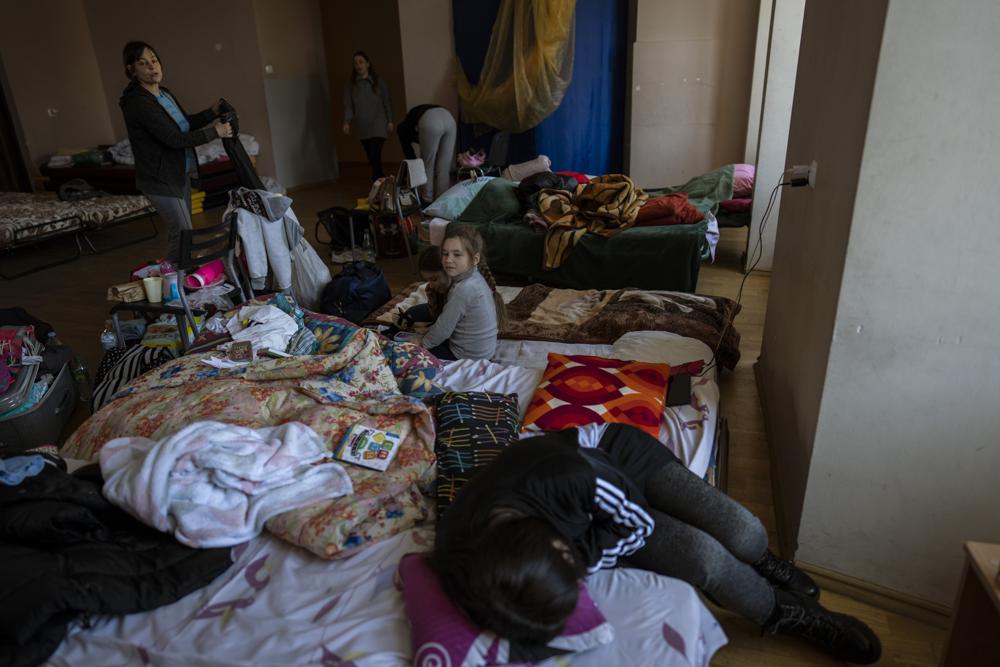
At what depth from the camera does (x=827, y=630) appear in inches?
63.7

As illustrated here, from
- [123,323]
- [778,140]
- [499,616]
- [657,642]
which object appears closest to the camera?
[499,616]

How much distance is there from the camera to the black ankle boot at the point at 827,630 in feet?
5.26

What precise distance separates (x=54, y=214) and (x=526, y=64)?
160 inches

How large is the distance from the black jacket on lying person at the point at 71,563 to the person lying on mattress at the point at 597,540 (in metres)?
0.63

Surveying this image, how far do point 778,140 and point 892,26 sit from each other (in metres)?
2.91

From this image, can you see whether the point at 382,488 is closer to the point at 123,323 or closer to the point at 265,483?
the point at 265,483

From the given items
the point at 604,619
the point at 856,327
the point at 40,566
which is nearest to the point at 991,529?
Answer: the point at 856,327

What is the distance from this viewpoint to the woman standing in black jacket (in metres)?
3.28

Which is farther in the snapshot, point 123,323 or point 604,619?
point 123,323

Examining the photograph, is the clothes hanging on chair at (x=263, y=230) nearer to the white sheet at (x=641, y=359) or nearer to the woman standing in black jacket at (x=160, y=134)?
the woman standing in black jacket at (x=160, y=134)

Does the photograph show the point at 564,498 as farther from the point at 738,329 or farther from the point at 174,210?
the point at 174,210

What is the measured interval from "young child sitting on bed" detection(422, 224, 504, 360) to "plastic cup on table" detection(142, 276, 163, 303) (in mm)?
1359

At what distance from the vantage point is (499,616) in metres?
1.15

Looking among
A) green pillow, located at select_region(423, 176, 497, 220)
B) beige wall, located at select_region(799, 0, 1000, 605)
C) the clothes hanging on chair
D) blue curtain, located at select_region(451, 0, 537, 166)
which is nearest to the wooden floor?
beige wall, located at select_region(799, 0, 1000, 605)
